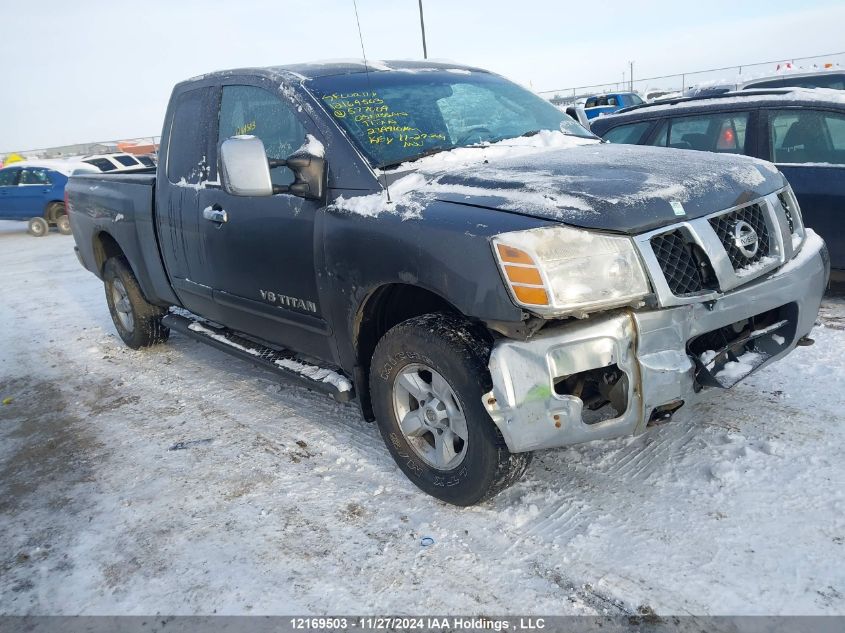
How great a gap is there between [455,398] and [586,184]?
3.18ft

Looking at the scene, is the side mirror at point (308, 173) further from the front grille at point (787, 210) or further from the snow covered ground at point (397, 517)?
the front grille at point (787, 210)

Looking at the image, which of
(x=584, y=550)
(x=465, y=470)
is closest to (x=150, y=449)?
(x=465, y=470)

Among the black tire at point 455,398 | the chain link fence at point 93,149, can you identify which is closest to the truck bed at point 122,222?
the black tire at point 455,398

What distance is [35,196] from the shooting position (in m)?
14.5

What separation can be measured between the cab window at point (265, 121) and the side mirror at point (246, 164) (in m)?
0.38

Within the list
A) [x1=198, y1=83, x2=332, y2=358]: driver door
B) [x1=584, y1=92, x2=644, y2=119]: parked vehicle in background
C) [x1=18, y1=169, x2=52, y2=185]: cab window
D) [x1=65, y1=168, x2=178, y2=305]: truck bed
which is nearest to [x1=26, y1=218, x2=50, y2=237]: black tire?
[x1=18, y1=169, x2=52, y2=185]: cab window

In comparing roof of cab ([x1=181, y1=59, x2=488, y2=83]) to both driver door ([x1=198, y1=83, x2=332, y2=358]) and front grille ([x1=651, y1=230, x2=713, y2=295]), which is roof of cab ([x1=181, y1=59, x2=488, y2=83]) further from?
front grille ([x1=651, y1=230, x2=713, y2=295])

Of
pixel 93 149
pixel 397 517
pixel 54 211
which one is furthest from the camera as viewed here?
pixel 93 149

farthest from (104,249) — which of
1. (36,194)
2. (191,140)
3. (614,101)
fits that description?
(614,101)

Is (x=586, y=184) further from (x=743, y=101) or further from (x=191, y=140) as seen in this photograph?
(x=743, y=101)

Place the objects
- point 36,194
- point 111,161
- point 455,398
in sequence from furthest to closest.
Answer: point 111,161, point 36,194, point 455,398

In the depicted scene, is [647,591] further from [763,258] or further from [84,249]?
[84,249]

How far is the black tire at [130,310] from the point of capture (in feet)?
17.6

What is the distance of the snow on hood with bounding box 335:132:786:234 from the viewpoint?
7.98ft
